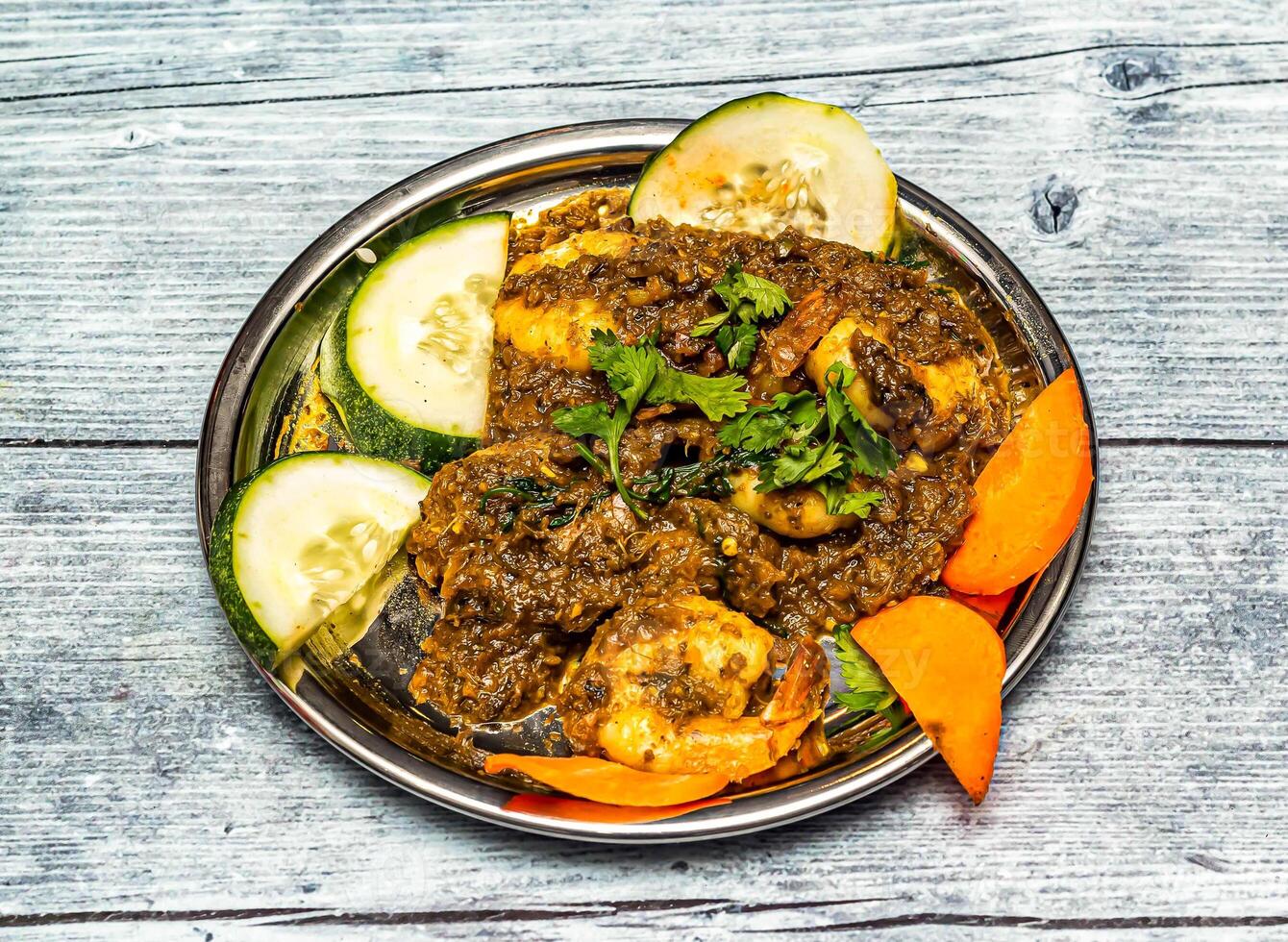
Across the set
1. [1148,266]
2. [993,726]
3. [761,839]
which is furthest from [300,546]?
[1148,266]

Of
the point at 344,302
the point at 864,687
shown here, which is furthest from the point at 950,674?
the point at 344,302

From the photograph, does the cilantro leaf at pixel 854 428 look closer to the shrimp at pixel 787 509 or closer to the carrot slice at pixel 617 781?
the shrimp at pixel 787 509

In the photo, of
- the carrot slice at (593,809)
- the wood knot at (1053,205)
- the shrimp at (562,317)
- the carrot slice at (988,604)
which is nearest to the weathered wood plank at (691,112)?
the wood knot at (1053,205)

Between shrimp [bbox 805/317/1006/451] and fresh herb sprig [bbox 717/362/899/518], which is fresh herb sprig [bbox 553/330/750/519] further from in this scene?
shrimp [bbox 805/317/1006/451]

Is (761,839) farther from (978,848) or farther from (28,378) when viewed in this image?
(28,378)

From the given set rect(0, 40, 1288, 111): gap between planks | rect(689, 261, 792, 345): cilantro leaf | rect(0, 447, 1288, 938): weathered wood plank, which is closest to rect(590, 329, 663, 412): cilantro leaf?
rect(689, 261, 792, 345): cilantro leaf

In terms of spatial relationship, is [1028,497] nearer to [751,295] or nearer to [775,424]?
[775,424]
